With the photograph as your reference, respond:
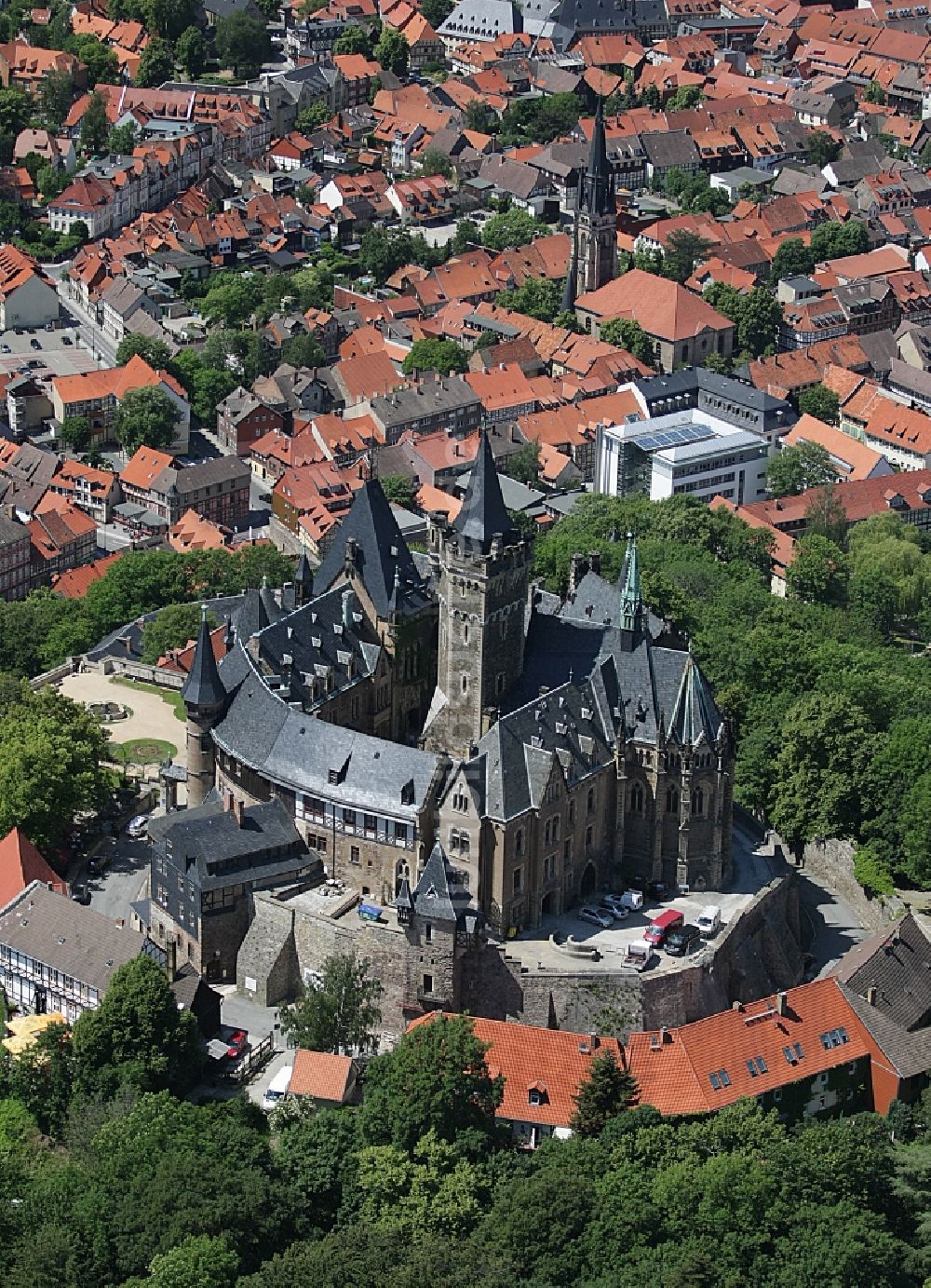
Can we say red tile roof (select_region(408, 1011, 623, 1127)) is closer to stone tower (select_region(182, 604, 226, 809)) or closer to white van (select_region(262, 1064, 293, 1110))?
white van (select_region(262, 1064, 293, 1110))

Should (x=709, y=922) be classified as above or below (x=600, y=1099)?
below

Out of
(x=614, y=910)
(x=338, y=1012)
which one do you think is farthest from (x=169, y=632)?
(x=338, y=1012)

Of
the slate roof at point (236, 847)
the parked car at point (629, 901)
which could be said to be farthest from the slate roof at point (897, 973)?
the slate roof at point (236, 847)

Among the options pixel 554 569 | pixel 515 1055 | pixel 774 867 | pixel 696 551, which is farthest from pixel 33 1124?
pixel 696 551

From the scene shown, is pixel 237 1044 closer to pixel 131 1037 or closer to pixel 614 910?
pixel 131 1037

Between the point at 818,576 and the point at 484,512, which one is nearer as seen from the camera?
the point at 484,512

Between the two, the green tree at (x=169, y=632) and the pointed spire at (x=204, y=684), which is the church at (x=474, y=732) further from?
the green tree at (x=169, y=632)

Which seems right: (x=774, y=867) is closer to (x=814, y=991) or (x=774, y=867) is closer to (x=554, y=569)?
(x=814, y=991)
